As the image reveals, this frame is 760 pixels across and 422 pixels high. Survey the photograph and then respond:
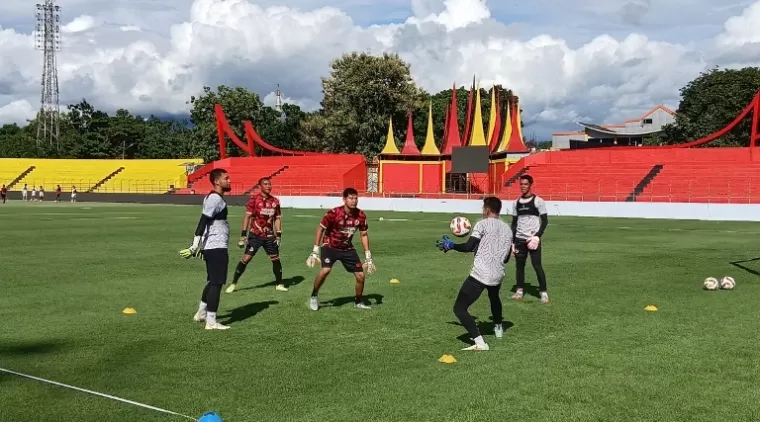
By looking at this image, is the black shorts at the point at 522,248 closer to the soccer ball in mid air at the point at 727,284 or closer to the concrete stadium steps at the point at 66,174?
the soccer ball in mid air at the point at 727,284

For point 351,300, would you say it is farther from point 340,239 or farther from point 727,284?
point 727,284

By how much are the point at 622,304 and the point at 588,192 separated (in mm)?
39039

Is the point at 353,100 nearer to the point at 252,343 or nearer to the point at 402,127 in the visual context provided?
the point at 402,127

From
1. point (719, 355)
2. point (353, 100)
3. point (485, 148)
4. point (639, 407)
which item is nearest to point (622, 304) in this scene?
point (719, 355)

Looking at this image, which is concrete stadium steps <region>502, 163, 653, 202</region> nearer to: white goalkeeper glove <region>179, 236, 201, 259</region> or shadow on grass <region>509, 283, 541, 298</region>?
shadow on grass <region>509, 283, 541, 298</region>

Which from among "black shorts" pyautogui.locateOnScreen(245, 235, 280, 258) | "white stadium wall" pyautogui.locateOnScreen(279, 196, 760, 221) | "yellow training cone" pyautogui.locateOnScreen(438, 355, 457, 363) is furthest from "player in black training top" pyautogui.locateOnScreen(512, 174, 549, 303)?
"white stadium wall" pyautogui.locateOnScreen(279, 196, 760, 221)

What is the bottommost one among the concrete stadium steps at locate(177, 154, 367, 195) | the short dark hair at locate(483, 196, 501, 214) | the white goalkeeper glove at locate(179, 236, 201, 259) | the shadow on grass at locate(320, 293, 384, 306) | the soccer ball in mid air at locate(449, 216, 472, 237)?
the shadow on grass at locate(320, 293, 384, 306)

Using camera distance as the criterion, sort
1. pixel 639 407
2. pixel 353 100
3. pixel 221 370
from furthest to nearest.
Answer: pixel 353 100
pixel 221 370
pixel 639 407

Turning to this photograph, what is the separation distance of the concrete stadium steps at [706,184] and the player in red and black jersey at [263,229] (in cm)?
3517

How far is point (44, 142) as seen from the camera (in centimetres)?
10094

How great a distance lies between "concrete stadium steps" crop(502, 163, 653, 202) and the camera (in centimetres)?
4716

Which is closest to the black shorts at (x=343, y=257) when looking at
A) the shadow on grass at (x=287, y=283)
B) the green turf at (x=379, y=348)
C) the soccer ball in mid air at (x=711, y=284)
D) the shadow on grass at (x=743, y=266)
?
the green turf at (x=379, y=348)

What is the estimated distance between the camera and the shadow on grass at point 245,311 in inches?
404

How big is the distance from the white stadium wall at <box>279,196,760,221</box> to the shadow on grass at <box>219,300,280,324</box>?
3270 cm
